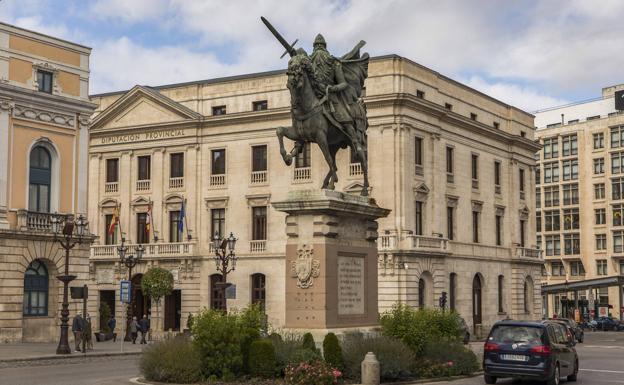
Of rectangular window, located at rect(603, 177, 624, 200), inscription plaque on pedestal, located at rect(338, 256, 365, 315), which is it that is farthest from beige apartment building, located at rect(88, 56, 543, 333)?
rectangular window, located at rect(603, 177, 624, 200)

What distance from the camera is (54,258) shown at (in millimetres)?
45750

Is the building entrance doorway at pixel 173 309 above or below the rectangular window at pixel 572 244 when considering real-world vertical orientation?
below

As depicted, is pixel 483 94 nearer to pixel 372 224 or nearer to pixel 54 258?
pixel 54 258

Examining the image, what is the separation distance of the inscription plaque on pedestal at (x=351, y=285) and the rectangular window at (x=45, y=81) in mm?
27551

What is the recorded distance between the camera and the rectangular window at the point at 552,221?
358 ft

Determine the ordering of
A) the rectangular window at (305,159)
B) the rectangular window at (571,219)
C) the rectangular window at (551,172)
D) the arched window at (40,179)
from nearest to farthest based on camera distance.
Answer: the arched window at (40,179), the rectangular window at (305,159), the rectangular window at (571,219), the rectangular window at (551,172)

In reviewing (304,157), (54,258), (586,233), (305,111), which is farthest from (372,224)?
(586,233)

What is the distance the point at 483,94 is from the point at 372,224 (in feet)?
152

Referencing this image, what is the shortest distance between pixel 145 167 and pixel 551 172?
189 ft

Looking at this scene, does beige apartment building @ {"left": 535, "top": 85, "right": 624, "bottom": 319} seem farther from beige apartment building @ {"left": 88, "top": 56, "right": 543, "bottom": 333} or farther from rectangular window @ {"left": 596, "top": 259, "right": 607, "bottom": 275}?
beige apartment building @ {"left": 88, "top": 56, "right": 543, "bottom": 333}

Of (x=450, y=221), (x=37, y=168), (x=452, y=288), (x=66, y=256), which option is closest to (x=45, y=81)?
(x=37, y=168)

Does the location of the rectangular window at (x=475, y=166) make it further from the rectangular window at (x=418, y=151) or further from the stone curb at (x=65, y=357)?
the stone curb at (x=65, y=357)

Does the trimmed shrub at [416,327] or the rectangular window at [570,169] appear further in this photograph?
the rectangular window at [570,169]

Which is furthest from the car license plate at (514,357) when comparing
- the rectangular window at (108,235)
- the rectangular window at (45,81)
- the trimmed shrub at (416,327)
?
the rectangular window at (108,235)
